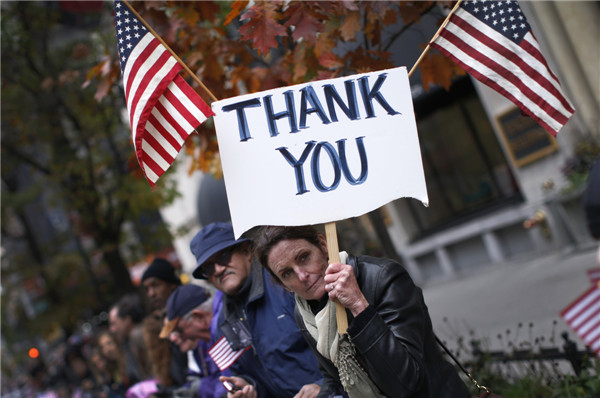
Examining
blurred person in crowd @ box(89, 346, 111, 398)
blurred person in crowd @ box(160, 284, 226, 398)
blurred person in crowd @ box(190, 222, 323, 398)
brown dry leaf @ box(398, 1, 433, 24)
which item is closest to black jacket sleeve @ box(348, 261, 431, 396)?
blurred person in crowd @ box(190, 222, 323, 398)

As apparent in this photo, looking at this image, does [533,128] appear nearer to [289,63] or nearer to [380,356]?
[289,63]

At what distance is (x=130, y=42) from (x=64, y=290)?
14.2m

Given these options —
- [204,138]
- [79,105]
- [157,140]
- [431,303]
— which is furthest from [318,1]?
[431,303]

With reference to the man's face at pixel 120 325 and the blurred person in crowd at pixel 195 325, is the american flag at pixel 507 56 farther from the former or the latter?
the man's face at pixel 120 325

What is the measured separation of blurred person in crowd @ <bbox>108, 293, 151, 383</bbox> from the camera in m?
7.43

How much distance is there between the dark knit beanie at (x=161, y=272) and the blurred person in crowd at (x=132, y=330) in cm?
138

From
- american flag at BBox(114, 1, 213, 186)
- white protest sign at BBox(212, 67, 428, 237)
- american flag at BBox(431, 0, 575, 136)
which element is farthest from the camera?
american flag at BBox(114, 1, 213, 186)

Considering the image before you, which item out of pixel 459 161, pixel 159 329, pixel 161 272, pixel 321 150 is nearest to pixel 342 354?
pixel 321 150

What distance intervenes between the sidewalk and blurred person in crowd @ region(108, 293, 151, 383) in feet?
11.0

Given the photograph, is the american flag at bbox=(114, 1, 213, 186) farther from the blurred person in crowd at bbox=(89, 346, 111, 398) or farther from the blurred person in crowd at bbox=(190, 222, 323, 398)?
the blurred person in crowd at bbox=(89, 346, 111, 398)

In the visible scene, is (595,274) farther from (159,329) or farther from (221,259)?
(159,329)

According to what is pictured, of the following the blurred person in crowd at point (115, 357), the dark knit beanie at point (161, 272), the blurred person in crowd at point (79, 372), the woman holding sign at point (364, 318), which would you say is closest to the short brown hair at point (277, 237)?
the woman holding sign at point (364, 318)

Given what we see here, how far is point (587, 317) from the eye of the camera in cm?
482

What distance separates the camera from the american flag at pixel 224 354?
4223 millimetres
